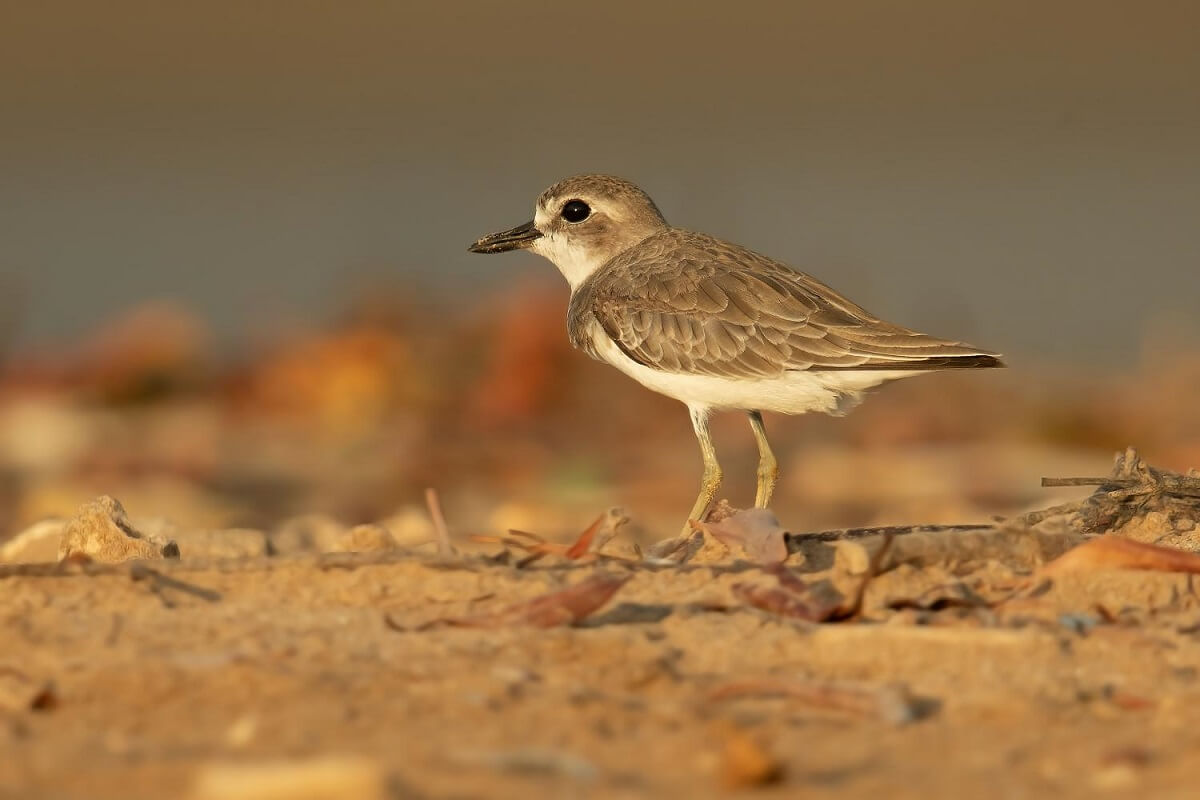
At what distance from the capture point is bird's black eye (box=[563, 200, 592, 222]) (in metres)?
7.22

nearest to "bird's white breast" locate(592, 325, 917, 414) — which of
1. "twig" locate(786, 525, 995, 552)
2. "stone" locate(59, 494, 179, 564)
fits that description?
"twig" locate(786, 525, 995, 552)

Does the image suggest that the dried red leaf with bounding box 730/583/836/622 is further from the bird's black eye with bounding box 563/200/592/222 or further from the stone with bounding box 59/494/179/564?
the bird's black eye with bounding box 563/200/592/222

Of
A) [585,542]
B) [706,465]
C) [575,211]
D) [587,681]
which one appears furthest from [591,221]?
[587,681]

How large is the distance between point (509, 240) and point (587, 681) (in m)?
4.44

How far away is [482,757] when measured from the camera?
263 cm

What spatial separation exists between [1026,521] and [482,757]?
7.96ft

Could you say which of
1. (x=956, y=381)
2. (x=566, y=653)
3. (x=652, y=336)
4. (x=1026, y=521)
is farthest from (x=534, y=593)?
(x=956, y=381)

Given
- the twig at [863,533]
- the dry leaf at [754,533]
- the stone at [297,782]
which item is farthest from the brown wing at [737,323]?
the stone at [297,782]

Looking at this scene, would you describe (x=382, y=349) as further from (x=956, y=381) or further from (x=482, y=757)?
(x=482, y=757)

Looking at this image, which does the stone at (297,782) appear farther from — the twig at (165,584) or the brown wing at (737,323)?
the brown wing at (737,323)

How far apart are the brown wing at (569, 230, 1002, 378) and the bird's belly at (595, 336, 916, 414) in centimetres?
3

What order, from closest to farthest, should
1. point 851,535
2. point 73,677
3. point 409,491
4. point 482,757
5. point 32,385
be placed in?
point 482,757
point 73,677
point 851,535
point 409,491
point 32,385

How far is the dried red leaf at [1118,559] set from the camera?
3822mm

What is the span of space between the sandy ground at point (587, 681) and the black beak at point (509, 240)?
3.55 metres
